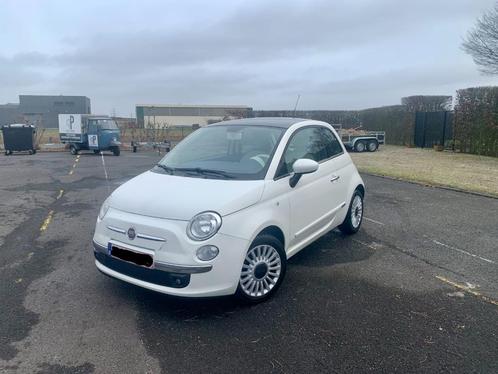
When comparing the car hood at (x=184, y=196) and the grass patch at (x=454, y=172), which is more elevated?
the car hood at (x=184, y=196)

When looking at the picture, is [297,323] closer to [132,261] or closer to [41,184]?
[132,261]

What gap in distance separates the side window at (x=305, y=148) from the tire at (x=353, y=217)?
1.01 meters

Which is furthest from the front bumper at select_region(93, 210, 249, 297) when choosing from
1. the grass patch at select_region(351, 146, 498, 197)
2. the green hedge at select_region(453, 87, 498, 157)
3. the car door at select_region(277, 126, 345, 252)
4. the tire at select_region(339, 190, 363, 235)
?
the green hedge at select_region(453, 87, 498, 157)

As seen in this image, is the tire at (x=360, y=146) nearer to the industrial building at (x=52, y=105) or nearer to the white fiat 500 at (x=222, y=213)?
the white fiat 500 at (x=222, y=213)

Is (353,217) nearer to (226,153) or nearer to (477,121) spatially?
(226,153)

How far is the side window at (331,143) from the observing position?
5253 millimetres

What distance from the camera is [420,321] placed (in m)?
3.44

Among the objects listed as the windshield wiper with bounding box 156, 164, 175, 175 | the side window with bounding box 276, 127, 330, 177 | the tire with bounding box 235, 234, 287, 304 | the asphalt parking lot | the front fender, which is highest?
the side window with bounding box 276, 127, 330, 177

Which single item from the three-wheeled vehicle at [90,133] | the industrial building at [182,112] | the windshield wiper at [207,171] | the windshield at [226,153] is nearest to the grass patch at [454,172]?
the windshield at [226,153]

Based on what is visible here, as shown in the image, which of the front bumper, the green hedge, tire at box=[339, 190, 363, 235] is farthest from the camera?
the green hedge

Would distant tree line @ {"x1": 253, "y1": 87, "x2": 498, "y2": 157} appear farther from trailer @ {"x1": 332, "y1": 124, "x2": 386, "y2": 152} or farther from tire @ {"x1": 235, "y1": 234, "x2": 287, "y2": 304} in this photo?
tire @ {"x1": 235, "y1": 234, "x2": 287, "y2": 304}

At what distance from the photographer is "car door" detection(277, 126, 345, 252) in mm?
4195

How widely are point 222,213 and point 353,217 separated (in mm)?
3001

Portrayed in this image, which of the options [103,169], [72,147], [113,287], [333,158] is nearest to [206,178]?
[113,287]
